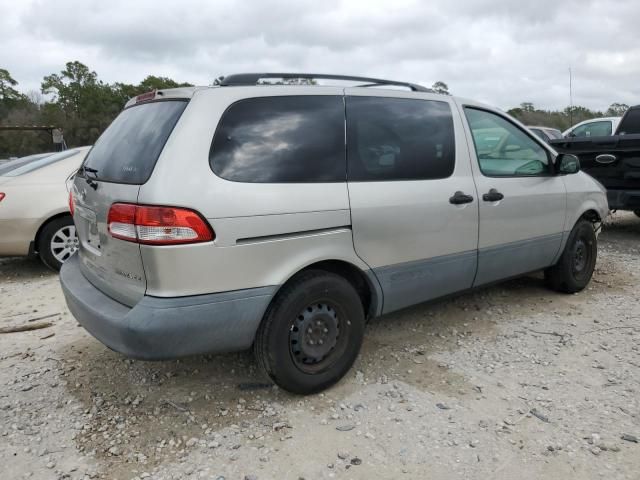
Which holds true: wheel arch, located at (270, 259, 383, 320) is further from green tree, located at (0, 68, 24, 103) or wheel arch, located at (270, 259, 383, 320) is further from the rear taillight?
green tree, located at (0, 68, 24, 103)

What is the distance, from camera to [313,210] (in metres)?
2.77

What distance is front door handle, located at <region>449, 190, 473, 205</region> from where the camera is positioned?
3467 millimetres

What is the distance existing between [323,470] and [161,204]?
1.46 metres

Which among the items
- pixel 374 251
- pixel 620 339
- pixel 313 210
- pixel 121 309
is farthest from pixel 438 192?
pixel 121 309

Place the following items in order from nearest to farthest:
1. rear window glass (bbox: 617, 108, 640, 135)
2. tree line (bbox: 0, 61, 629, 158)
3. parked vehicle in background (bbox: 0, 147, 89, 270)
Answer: parked vehicle in background (bbox: 0, 147, 89, 270) → rear window glass (bbox: 617, 108, 640, 135) → tree line (bbox: 0, 61, 629, 158)

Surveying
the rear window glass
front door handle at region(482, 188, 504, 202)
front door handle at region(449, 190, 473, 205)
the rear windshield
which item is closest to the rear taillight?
the rear windshield

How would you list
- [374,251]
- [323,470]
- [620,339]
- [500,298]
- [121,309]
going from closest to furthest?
[323,470]
[121,309]
[374,251]
[620,339]
[500,298]

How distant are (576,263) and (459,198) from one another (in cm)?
201

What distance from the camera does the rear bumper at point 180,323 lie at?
2438 mm

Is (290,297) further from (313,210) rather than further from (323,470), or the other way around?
(323,470)

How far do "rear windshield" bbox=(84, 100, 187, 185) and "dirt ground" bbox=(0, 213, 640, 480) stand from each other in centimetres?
132

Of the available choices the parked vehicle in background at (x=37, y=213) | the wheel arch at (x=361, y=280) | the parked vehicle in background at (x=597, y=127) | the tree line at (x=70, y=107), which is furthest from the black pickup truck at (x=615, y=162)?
the tree line at (x=70, y=107)

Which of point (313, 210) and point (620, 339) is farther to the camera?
point (620, 339)

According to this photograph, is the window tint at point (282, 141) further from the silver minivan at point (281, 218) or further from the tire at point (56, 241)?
the tire at point (56, 241)
